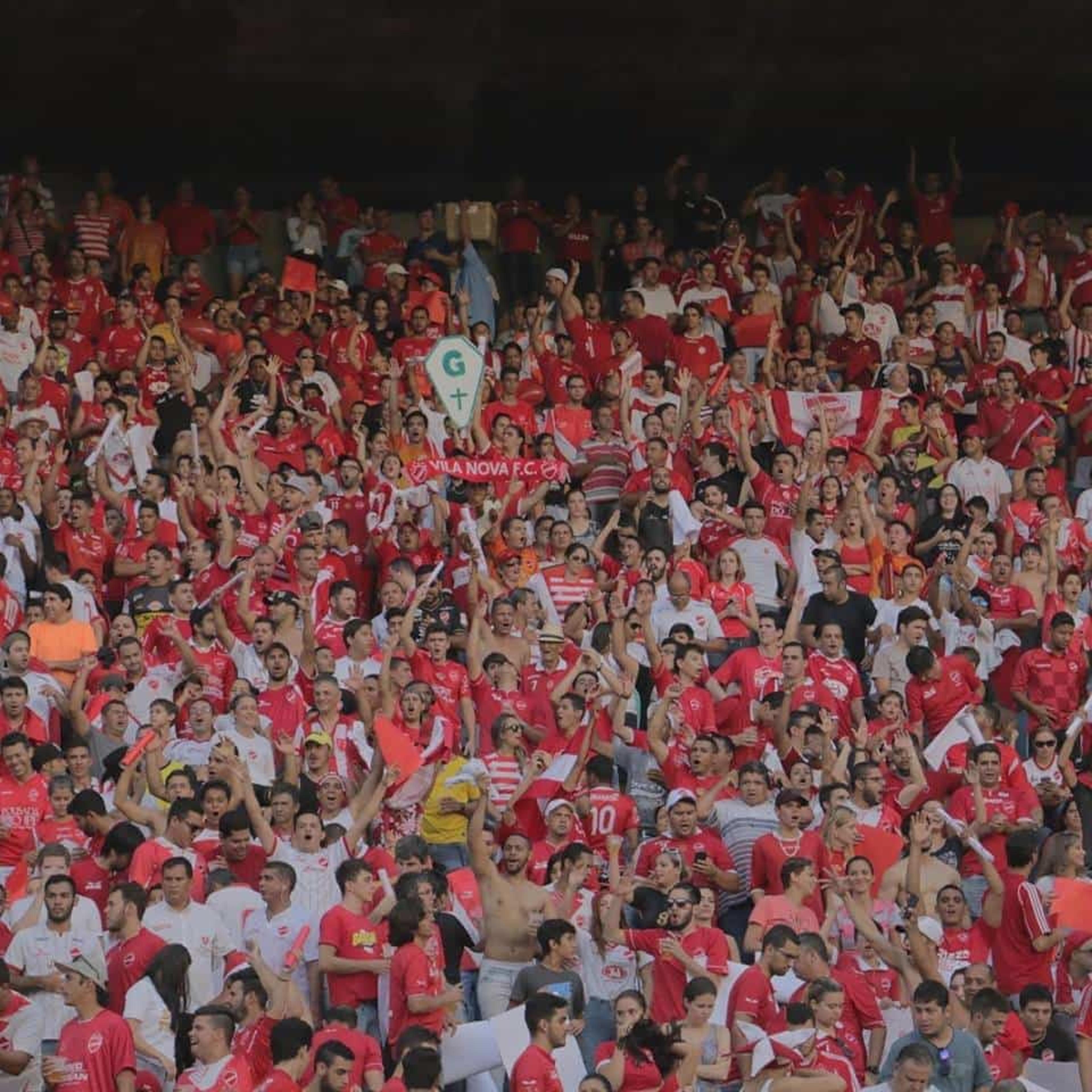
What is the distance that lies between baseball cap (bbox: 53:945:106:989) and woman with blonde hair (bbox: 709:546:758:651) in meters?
5.57

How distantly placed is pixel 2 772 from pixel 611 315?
9727mm

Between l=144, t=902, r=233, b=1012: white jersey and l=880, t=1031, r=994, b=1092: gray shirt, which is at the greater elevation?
l=144, t=902, r=233, b=1012: white jersey

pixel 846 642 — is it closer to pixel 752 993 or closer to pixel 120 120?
pixel 752 993

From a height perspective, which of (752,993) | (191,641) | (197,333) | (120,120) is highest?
(120,120)

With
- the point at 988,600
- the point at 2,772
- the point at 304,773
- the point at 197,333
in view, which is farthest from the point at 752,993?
the point at 197,333

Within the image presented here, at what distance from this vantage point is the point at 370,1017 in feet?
40.5

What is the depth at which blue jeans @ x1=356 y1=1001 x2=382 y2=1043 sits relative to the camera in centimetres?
1232

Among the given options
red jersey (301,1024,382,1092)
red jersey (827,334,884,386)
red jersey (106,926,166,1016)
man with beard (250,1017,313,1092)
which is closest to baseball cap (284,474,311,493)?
red jersey (827,334,884,386)

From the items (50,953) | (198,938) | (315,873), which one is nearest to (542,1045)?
(198,938)

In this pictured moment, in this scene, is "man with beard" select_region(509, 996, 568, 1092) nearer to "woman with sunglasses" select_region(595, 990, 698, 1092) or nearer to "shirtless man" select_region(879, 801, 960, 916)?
"woman with sunglasses" select_region(595, 990, 698, 1092)

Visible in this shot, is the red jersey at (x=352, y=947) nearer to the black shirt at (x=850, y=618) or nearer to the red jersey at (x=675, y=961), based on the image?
the red jersey at (x=675, y=961)

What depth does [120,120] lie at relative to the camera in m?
23.5

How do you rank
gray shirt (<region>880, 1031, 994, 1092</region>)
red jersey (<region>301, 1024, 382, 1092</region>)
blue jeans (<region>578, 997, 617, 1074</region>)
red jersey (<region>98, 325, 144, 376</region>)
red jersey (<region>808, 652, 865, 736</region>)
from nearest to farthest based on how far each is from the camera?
red jersey (<region>301, 1024, 382, 1092</region>)
gray shirt (<region>880, 1031, 994, 1092</region>)
blue jeans (<region>578, 997, 617, 1074</region>)
red jersey (<region>808, 652, 865, 736</region>)
red jersey (<region>98, 325, 144, 376</region>)

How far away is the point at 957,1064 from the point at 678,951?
57.9 inches
